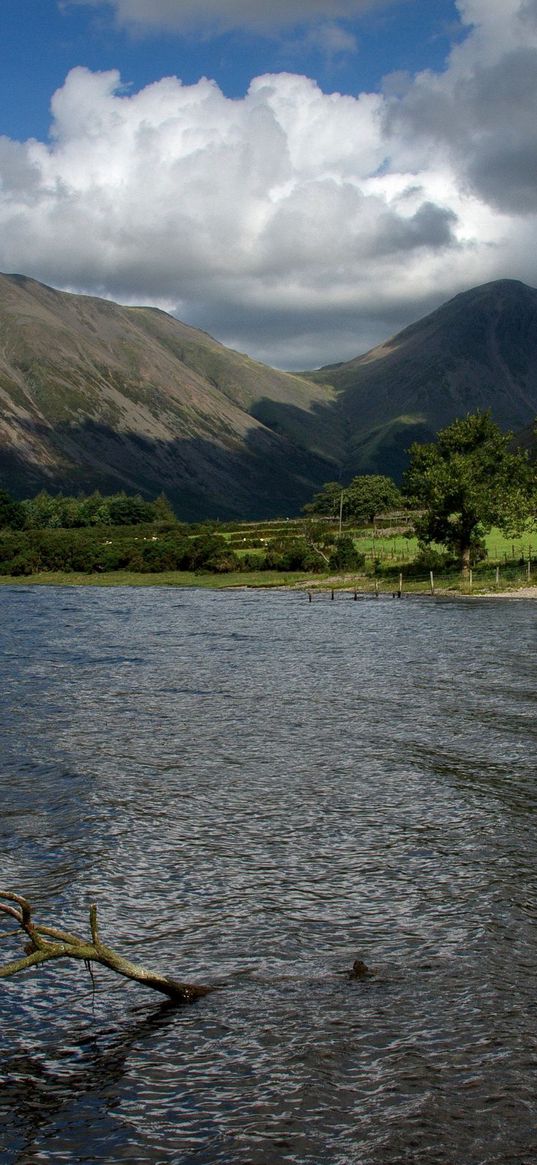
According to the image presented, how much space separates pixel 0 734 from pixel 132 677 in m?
13.5

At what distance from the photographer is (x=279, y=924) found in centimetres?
1568

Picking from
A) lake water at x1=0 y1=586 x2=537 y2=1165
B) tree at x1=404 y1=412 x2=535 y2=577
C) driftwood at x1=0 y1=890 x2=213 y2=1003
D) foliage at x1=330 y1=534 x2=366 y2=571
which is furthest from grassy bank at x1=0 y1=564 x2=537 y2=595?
driftwood at x1=0 y1=890 x2=213 y2=1003

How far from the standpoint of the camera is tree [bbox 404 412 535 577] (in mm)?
97688

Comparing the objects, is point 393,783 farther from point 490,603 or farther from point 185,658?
point 490,603

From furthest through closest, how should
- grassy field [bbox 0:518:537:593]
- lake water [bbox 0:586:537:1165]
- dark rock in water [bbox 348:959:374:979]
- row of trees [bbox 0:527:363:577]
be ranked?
row of trees [bbox 0:527:363:577] → grassy field [bbox 0:518:537:593] → dark rock in water [bbox 348:959:374:979] → lake water [bbox 0:586:537:1165]

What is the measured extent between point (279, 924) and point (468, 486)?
84.0 meters

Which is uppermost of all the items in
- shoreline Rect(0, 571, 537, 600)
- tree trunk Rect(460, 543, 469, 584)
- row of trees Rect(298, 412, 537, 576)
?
row of trees Rect(298, 412, 537, 576)

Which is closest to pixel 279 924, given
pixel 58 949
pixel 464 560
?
pixel 58 949

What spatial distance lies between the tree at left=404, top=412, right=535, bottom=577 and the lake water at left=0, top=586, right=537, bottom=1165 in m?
61.9

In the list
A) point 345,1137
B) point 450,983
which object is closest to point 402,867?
point 450,983

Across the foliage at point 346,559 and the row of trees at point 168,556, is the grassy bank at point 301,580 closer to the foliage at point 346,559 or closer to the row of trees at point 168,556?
the row of trees at point 168,556

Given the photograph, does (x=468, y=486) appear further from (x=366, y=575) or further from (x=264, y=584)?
(x=264, y=584)

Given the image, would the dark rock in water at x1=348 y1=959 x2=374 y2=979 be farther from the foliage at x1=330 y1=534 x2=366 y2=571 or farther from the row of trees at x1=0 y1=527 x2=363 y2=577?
the row of trees at x1=0 y1=527 x2=363 y2=577

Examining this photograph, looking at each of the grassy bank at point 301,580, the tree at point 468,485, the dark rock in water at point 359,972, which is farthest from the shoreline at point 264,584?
the dark rock in water at point 359,972
